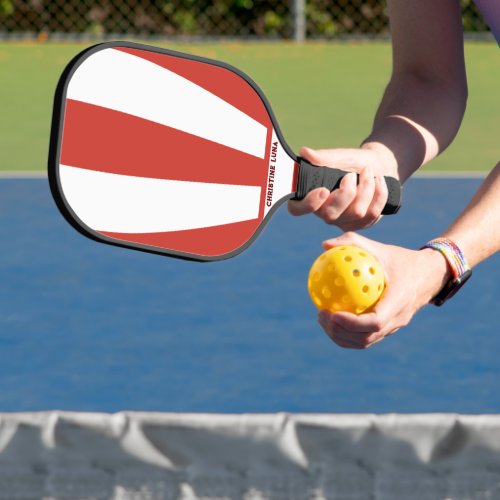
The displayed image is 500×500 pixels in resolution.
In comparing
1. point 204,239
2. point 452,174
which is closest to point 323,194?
point 204,239

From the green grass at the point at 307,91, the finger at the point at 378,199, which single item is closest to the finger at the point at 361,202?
the finger at the point at 378,199

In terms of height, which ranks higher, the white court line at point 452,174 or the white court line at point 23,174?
the white court line at point 452,174

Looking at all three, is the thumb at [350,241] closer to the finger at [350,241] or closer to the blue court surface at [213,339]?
the finger at [350,241]

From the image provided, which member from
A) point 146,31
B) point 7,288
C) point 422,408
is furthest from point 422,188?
point 146,31

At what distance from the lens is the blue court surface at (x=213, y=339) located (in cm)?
414

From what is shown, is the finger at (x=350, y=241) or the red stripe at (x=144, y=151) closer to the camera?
the finger at (x=350, y=241)

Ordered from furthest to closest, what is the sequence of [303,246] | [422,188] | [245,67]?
[245,67], [422,188], [303,246]

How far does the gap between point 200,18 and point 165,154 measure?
10.9 meters

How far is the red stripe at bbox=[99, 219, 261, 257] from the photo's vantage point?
87.8 inches

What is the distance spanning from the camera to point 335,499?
2268 mm

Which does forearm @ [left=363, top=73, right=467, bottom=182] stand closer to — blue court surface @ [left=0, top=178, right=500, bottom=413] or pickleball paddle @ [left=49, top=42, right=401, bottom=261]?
pickleball paddle @ [left=49, top=42, right=401, bottom=261]

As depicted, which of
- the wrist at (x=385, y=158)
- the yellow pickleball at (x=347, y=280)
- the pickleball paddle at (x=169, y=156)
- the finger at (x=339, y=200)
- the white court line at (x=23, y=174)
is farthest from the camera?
the white court line at (x=23, y=174)

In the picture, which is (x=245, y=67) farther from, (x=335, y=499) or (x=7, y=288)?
(x=335, y=499)

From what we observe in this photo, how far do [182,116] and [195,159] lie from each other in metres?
0.08
